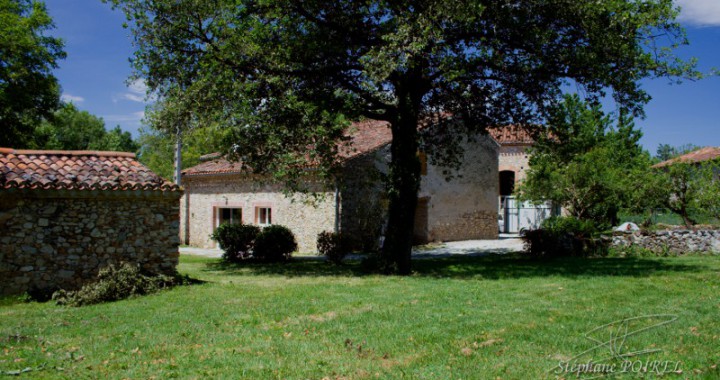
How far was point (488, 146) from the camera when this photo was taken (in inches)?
930

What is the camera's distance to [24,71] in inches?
834

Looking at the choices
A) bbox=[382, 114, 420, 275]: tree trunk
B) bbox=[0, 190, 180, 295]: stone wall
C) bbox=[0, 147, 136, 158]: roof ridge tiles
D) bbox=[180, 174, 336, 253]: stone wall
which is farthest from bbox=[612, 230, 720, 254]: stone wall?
bbox=[0, 147, 136, 158]: roof ridge tiles

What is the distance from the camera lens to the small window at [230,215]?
68.7 feet

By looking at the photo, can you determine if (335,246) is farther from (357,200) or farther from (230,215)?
(230,215)

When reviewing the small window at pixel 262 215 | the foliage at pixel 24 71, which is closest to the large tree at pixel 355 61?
the small window at pixel 262 215

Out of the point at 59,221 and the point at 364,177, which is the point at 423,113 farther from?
the point at 59,221

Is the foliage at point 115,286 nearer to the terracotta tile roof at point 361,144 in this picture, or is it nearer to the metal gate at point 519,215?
the terracotta tile roof at point 361,144

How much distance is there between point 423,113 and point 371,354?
1083 centimetres

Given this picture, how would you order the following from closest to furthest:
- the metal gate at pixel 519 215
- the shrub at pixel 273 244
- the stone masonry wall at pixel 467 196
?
the shrub at pixel 273 244, the stone masonry wall at pixel 467 196, the metal gate at pixel 519 215

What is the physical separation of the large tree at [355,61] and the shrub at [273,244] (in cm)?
370

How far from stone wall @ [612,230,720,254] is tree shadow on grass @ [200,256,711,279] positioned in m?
1.73

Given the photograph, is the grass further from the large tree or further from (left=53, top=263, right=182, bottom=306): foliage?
the large tree

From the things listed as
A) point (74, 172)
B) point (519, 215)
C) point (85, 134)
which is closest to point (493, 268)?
point (74, 172)

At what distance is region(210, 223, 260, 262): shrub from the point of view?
53.9 ft
